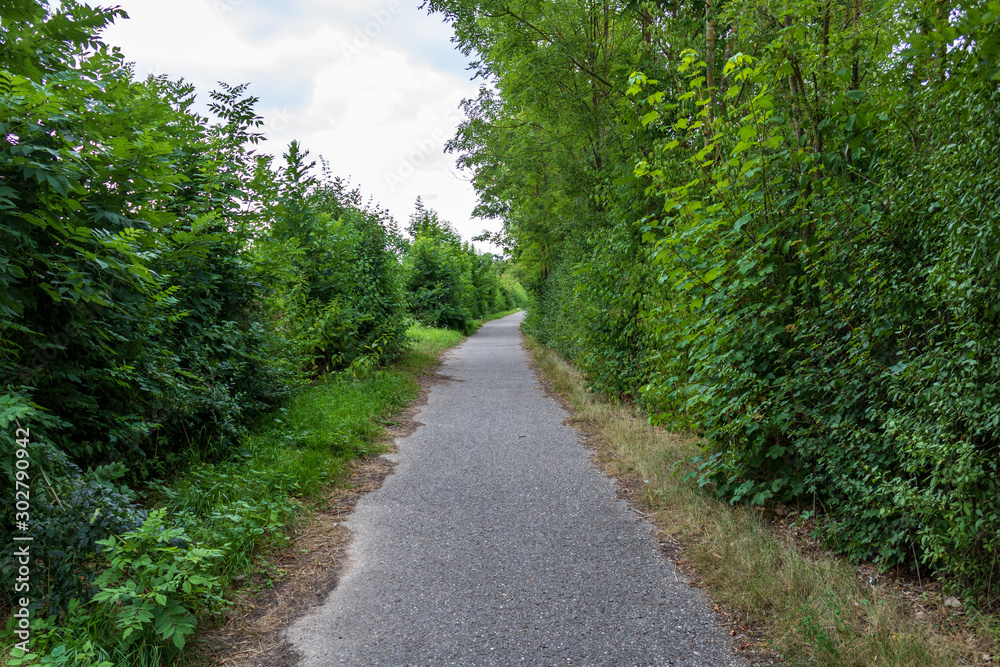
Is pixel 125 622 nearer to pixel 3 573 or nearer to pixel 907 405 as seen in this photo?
pixel 3 573

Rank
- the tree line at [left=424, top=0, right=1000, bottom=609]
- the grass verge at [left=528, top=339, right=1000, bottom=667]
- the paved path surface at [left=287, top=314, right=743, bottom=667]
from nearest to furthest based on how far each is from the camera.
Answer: the grass verge at [left=528, top=339, right=1000, bottom=667]
the tree line at [left=424, top=0, right=1000, bottom=609]
the paved path surface at [left=287, top=314, right=743, bottom=667]

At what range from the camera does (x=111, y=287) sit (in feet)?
11.8

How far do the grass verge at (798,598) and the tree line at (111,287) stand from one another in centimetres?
346

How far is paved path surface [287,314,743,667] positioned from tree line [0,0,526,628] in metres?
1.48

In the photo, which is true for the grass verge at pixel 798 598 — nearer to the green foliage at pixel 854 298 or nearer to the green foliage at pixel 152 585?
the green foliage at pixel 854 298

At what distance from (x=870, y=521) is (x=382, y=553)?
323 centimetres

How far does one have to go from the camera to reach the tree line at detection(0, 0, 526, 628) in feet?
9.52

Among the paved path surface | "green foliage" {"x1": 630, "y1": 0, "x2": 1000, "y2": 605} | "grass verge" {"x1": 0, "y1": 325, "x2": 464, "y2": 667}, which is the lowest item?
the paved path surface

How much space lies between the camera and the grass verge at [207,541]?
2664 millimetres

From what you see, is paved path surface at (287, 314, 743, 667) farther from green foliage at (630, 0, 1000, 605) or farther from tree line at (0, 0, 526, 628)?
tree line at (0, 0, 526, 628)

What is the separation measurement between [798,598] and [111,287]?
4.46 m

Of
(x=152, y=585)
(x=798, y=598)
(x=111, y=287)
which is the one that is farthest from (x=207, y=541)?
(x=798, y=598)

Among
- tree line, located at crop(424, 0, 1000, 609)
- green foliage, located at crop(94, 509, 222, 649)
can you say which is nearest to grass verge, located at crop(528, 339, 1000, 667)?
tree line, located at crop(424, 0, 1000, 609)

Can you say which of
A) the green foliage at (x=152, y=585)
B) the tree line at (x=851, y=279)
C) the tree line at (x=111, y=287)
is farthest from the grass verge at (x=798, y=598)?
the tree line at (x=111, y=287)
